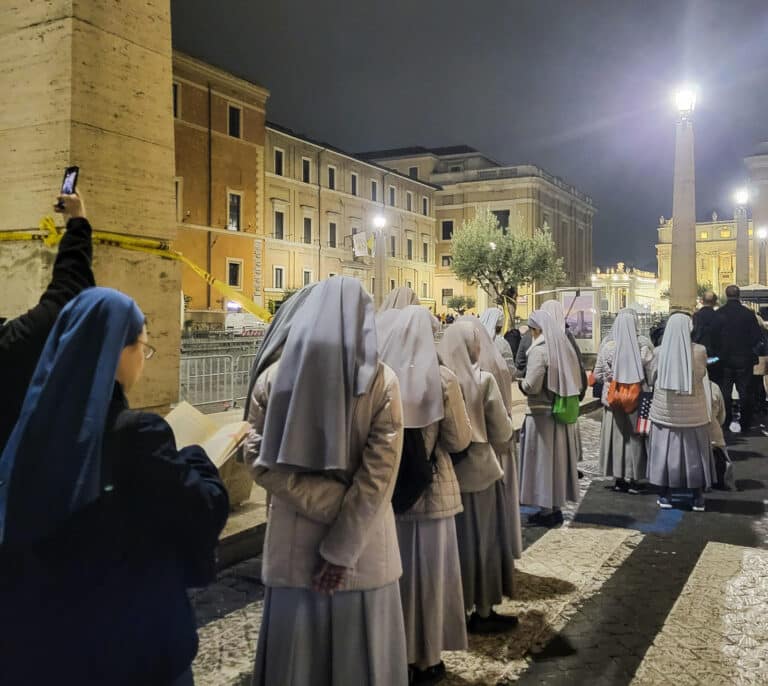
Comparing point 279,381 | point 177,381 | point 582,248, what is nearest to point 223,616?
point 177,381

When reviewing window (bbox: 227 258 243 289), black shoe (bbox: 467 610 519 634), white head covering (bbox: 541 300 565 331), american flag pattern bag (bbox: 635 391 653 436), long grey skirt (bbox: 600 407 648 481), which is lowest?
black shoe (bbox: 467 610 519 634)

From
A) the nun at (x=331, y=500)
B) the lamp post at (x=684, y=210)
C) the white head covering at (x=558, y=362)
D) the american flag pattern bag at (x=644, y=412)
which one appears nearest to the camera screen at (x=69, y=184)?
the nun at (x=331, y=500)

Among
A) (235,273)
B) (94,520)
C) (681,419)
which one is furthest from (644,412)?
(235,273)

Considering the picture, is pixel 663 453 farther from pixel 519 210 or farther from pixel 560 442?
pixel 519 210

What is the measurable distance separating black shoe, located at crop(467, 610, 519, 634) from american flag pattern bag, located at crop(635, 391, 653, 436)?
3.64 meters

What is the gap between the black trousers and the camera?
34.4ft

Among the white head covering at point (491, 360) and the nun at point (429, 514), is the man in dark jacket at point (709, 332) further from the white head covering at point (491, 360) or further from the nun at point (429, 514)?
the nun at point (429, 514)

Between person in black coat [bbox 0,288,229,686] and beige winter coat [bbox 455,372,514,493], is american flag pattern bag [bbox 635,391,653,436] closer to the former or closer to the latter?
beige winter coat [bbox 455,372,514,493]

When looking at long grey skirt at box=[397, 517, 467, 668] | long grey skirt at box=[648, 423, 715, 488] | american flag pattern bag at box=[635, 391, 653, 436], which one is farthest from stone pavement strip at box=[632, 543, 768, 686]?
american flag pattern bag at box=[635, 391, 653, 436]

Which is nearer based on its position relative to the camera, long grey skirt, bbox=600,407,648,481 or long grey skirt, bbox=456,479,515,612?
long grey skirt, bbox=456,479,515,612

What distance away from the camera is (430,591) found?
3314 mm

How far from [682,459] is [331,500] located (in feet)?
16.6

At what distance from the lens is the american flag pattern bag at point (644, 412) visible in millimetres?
7078

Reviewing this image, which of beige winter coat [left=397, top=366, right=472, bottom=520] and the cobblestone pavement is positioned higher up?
beige winter coat [left=397, top=366, right=472, bottom=520]
